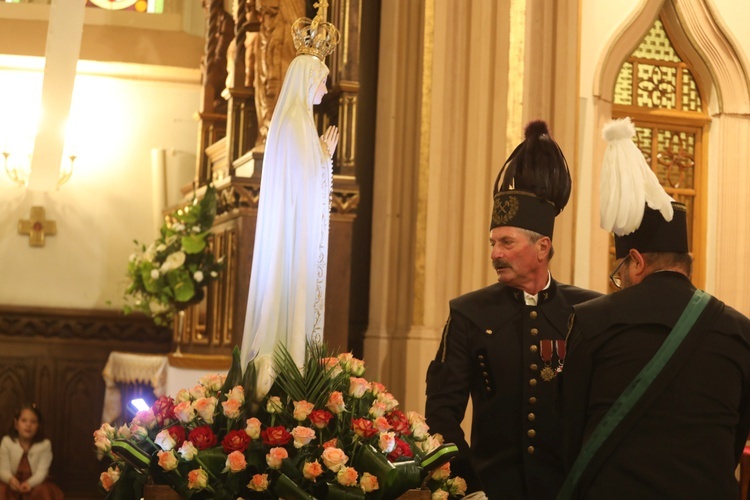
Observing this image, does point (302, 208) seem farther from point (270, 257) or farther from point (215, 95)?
point (215, 95)

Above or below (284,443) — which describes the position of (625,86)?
above

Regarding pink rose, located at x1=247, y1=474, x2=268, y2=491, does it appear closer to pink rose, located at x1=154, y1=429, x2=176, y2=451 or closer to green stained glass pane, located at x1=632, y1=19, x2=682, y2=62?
pink rose, located at x1=154, y1=429, x2=176, y2=451

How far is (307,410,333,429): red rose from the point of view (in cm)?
341

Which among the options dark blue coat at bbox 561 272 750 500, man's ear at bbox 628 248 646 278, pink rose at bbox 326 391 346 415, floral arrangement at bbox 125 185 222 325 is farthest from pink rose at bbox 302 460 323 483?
floral arrangement at bbox 125 185 222 325

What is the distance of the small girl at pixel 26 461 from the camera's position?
25.2 feet

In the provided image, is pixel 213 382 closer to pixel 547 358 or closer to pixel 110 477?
pixel 110 477

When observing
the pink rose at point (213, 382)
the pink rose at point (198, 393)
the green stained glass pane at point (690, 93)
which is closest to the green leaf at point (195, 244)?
the green stained glass pane at point (690, 93)

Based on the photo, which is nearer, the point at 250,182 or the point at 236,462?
the point at 236,462

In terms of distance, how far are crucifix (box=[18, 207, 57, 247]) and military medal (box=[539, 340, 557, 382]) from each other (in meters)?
6.62

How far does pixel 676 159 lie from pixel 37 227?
5083mm

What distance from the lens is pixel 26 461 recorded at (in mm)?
7848

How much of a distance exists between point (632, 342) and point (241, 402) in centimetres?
128

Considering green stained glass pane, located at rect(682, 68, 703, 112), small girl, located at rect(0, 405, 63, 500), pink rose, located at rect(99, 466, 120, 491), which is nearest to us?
pink rose, located at rect(99, 466, 120, 491)

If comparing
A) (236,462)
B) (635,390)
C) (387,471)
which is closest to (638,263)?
(635,390)
